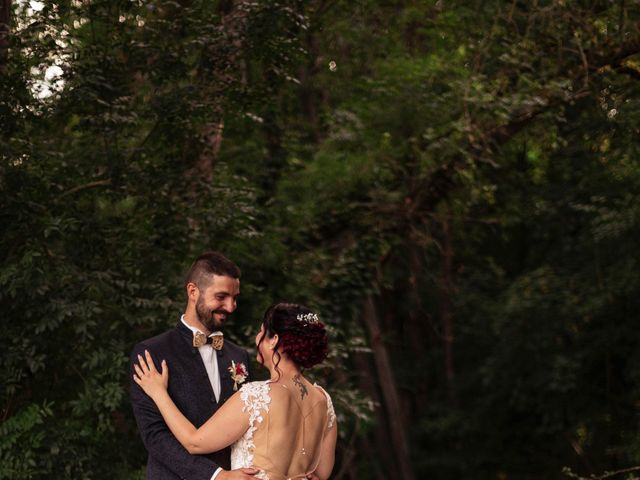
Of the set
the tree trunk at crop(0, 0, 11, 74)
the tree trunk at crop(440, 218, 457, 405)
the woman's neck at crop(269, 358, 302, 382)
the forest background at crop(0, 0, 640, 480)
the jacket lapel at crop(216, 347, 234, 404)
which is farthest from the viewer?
the tree trunk at crop(440, 218, 457, 405)

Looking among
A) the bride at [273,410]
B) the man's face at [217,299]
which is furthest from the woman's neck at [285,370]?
the man's face at [217,299]

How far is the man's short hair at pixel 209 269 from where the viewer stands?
4.68 metres

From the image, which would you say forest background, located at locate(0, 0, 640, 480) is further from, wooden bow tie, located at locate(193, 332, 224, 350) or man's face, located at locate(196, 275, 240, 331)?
man's face, located at locate(196, 275, 240, 331)

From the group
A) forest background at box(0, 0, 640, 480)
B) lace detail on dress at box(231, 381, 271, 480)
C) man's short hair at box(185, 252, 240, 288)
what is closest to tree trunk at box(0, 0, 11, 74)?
forest background at box(0, 0, 640, 480)

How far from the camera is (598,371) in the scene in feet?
59.1

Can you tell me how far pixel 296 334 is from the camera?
4543 millimetres

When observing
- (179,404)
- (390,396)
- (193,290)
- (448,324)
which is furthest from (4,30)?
(448,324)

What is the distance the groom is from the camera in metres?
4.55

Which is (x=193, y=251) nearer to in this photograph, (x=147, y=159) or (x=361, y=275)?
(x=147, y=159)

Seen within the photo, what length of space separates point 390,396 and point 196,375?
14.2 m

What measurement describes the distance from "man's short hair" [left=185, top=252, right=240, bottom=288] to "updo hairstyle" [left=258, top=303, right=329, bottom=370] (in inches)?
10.0

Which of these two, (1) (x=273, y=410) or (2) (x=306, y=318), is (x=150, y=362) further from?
(2) (x=306, y=318)

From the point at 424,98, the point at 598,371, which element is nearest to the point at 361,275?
the point at 424,98

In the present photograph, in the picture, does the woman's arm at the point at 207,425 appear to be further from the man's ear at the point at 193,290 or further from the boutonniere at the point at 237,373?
the man's ear at the point at 193,290
